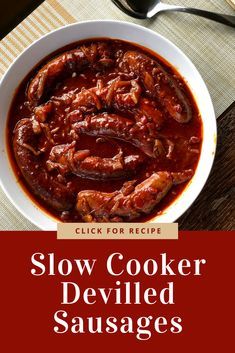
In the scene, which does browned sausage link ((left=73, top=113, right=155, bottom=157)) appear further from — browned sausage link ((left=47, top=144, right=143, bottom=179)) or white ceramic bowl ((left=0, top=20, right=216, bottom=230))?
white ceramic bowl ((left=0, top=20, right=216, bottom=230))

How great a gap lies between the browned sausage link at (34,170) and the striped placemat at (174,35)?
244mm

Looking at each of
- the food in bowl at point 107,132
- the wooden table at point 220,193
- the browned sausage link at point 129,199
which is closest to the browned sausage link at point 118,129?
the food in bowl at point 107,132

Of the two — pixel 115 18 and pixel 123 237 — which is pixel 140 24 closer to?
pixel 115 18

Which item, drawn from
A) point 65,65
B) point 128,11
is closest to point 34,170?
point 65,65

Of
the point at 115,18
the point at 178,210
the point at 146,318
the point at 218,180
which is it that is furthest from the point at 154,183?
the point at 115,18

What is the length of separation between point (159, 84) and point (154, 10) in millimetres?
439

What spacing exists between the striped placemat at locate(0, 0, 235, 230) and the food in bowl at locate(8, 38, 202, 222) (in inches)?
7.9

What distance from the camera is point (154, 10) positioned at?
305cm

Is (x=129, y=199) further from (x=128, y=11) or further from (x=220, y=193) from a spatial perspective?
(x=128, y=11)

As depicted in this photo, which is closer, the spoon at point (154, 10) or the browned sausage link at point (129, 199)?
the browned sausage link at point (129, 199)

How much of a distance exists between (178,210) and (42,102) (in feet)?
2.94

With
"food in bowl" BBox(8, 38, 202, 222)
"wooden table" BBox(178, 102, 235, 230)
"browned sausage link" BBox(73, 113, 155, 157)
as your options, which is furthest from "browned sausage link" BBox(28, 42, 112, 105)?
"wooden table" BBox(178, 102, 235, 230)

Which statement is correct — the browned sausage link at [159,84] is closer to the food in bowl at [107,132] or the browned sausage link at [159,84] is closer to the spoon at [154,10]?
the food in bowl at [107,132]

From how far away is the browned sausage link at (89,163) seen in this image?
2.91m
